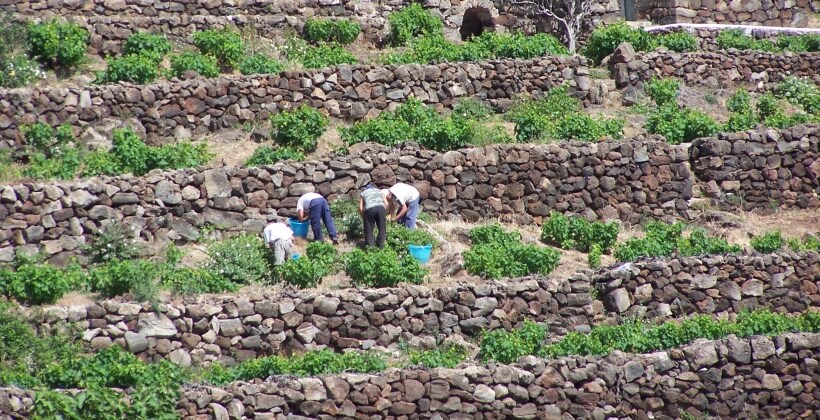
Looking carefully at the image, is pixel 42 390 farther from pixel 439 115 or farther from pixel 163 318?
pixel 439 115

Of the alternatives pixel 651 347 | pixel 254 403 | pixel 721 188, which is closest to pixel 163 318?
pixel 254 403

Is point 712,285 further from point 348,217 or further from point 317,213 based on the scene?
point 317,213

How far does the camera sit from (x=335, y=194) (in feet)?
70.2

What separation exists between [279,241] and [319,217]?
3.39ft

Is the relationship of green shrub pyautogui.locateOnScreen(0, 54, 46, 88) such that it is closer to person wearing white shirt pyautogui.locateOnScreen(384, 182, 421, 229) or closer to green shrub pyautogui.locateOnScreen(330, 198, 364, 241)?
green shrub pyautogui.locateOnScreen(330, 198, 364, 241)

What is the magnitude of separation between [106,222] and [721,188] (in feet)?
30.5

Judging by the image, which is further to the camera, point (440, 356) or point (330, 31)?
point (330, 31)

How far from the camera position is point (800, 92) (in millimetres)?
26484

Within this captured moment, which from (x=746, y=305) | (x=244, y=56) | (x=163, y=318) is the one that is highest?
(x=244, y=56)

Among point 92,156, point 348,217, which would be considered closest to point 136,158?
point 92,156

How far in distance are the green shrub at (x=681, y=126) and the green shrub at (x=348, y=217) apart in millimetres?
5320

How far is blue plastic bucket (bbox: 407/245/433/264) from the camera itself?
19.8 metres

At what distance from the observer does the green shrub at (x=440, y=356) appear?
17.6 m

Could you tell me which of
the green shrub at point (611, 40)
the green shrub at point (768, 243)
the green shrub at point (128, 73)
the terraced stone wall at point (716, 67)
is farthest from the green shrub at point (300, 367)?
the green shrub at point (611, 40)
